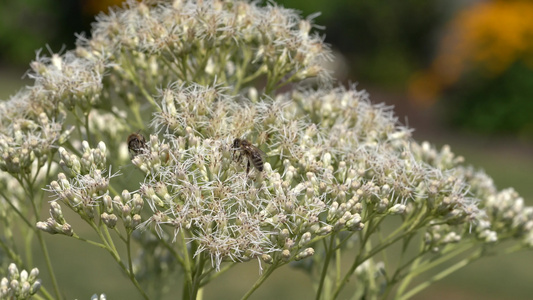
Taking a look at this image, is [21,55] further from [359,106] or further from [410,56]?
[359,106]

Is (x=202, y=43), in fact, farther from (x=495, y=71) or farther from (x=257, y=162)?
(x=495, y=71)

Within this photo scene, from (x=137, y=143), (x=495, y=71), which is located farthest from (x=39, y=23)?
(x=137, y=143)

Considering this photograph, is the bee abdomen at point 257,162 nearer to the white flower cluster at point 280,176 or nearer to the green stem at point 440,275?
the white flower cluster at point 280,176

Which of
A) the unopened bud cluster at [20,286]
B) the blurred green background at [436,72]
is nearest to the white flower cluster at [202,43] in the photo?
the unopened bud cluster at [20,286]

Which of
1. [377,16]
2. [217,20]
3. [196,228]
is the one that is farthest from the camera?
[377,16]

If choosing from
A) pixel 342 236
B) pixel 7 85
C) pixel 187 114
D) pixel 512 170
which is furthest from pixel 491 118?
pixel 187 114

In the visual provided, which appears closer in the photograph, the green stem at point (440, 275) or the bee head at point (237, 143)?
the bee head at point (237, 143)
